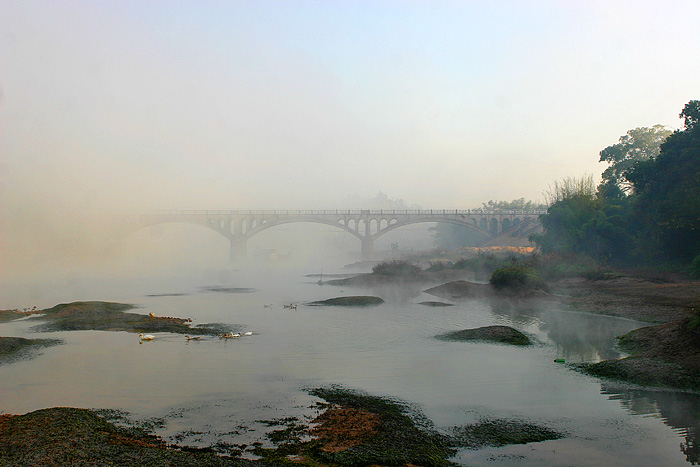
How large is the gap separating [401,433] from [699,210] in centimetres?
4656

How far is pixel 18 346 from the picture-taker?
25688 mm

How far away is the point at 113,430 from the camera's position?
14547mm

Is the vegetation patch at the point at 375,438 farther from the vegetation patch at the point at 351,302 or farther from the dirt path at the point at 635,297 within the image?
the vegetation patch at the point at 351,302

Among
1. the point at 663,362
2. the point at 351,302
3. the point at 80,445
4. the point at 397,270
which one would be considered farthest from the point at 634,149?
the point at 80,445

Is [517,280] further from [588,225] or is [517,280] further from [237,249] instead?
[237,249]

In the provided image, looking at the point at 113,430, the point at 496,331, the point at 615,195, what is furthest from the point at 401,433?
the point at 615,195

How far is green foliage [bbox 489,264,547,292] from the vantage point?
49.4 m

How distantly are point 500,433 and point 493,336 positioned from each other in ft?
46.6

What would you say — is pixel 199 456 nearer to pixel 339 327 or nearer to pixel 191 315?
pixel 339 327

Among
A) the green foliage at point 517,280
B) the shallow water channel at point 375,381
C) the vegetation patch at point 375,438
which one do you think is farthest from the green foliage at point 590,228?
the vegetation patch at point 375,438

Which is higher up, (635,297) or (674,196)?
(674,196)

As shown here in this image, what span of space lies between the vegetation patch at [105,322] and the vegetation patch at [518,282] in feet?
91.7

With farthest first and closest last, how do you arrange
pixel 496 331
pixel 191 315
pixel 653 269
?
pixel 653 269
pixel 191 315
pixel 496 331

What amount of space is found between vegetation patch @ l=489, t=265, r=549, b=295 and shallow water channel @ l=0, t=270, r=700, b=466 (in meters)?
11.7
